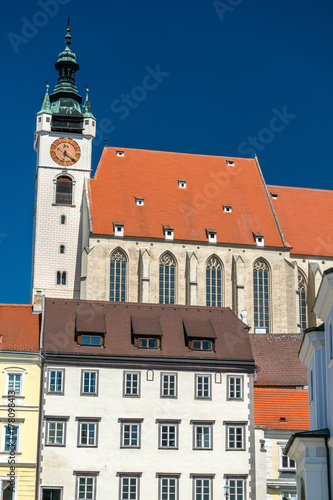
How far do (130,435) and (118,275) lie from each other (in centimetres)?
3048

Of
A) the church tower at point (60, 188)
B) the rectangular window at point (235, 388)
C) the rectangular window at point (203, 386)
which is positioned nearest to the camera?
the rectangular window at point (203, 386)

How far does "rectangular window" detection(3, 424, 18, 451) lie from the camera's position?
3725cm

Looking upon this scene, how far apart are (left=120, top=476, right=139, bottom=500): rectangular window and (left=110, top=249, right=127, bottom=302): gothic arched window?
30.6 meters

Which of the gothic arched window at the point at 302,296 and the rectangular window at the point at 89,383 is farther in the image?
the gothic arched window at the point at 302,296

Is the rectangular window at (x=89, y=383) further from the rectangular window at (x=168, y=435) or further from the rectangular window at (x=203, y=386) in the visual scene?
the rectangular window at (x=203, y=386)

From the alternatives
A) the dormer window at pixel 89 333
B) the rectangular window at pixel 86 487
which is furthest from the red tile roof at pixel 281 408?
the rectangular window at pixel 86 487

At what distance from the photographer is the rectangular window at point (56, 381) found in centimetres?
3844

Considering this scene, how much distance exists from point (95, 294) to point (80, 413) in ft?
96.3

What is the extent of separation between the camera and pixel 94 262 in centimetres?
6769

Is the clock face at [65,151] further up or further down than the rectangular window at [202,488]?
further up

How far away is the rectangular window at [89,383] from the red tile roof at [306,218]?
3645 centimetres

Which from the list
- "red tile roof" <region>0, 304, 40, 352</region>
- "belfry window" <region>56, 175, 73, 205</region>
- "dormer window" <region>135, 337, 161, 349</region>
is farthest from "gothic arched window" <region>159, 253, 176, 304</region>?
"dormer window" <region>135, 337, 161, 349</region>

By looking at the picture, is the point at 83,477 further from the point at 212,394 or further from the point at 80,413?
the point at 212,394

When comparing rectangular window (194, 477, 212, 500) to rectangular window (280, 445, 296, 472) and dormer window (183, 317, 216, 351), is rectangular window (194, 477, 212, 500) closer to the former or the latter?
rectangular window (280, 445, 296, 472)
